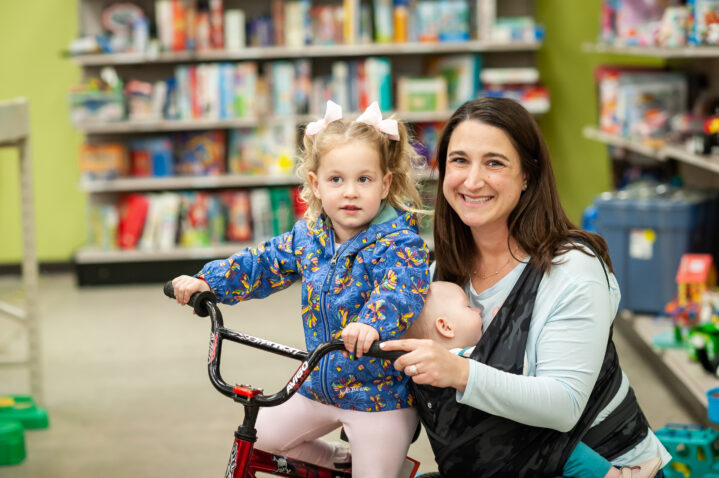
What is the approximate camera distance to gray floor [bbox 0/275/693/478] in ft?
11.5

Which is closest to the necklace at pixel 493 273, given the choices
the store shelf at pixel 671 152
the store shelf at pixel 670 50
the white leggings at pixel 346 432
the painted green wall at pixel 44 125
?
the white leggings at pixel 346 432

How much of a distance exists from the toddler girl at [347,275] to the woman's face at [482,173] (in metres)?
0.17

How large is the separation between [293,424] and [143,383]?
7.84ft

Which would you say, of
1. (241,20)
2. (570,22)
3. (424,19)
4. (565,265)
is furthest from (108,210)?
(565,265)

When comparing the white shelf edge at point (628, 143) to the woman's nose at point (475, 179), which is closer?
the woman's nose at point (475, 179)

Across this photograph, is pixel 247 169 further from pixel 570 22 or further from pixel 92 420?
pixel 92 420

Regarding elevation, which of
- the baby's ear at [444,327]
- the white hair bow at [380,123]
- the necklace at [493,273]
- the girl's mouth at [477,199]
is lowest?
the baby's ear at [444,327]

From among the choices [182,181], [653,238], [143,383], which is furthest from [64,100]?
[653,238]

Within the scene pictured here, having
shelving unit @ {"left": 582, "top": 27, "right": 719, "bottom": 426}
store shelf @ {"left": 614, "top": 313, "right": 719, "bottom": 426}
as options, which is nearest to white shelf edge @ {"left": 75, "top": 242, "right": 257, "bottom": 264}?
shelving unit @ {"left": 582, "top": 27, "right": 719, "bottom": 426}

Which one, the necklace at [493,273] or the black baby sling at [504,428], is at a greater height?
the necklace at [493,273]

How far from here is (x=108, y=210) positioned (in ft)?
21.0

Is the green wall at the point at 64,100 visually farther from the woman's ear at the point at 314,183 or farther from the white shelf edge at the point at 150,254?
the woman's ear at the point at 314,183

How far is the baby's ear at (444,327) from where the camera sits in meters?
2.00

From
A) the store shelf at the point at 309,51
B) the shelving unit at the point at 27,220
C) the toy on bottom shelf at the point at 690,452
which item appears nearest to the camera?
the toy on bottom shelf at the point at 690,452
